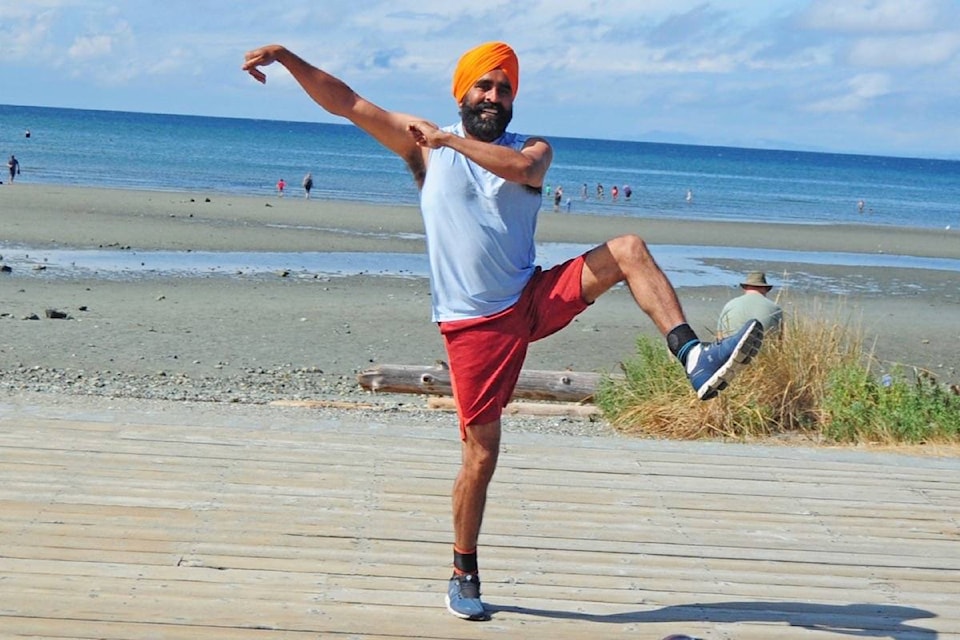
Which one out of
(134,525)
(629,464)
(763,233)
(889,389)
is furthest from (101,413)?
(763,233)

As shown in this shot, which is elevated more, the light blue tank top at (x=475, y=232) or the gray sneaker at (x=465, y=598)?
the light blue tank top at (x=475, y=232)

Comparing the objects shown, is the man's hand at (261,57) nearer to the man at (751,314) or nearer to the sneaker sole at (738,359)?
the sneaker sole at (738,359)

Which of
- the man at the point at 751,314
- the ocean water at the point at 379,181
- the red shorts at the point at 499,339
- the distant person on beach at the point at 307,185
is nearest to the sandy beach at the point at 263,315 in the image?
the man at the point at 751,314

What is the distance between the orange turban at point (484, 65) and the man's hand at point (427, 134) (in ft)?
0.66

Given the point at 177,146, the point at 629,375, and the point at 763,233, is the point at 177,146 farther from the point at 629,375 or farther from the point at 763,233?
the point at 629,375

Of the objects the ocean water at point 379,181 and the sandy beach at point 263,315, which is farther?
the ocean water at point 379,181

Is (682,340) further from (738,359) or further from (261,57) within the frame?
(261,57)

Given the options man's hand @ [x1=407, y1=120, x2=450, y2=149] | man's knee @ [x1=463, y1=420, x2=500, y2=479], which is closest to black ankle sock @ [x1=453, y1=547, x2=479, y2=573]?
man's knee @ [x1=463, y1=420, x2=500, y2=479]

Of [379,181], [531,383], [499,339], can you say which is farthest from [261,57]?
[379,181]

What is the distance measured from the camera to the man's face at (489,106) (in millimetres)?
4691

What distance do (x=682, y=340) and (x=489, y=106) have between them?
1.06 meters

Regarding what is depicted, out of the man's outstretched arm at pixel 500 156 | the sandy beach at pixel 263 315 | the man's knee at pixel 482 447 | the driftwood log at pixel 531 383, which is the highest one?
the man's outstretched arm at pixel 500 156

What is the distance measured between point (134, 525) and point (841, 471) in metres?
3.71

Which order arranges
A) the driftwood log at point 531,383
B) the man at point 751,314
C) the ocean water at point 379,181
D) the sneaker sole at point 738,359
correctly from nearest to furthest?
the sneaker sole at point 738,359
the man at point 751,314
the driftwood log at point 531,383
the ocean water at point 379,181
